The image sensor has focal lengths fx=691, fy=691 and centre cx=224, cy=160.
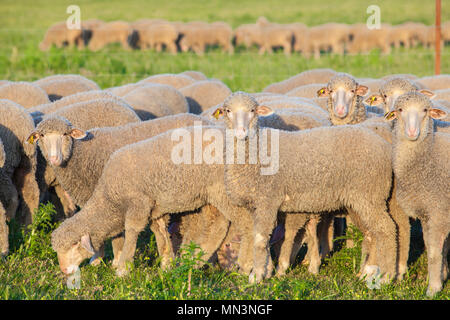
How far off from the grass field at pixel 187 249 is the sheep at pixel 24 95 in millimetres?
1600

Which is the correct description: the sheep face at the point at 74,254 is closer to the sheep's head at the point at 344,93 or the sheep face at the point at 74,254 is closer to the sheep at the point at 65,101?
the sheep at the point at 65,101

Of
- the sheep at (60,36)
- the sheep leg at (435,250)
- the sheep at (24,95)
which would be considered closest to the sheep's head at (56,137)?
the sheep at (24,95)

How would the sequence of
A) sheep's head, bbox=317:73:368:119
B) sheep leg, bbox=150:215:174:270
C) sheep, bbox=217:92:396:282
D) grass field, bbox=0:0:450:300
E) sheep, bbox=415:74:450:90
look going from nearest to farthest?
1. grass field, bbox=0:0:450:300
2. sheep, bbox=217:92:396:282
3. sheep leg, bbox=150:215:174:270
4. sheep's head, bbox=317:73:368:119
5. sheep, bbox=415:74:450:90

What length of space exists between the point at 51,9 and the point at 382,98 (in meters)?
35.4

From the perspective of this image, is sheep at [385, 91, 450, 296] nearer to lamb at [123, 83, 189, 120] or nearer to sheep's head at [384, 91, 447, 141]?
sheep's head at [384, 91, 447, 141]

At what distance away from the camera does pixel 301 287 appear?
14.9ft

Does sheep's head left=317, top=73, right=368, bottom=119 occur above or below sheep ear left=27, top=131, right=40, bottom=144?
above

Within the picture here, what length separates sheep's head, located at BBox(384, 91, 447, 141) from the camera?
4.95 meters

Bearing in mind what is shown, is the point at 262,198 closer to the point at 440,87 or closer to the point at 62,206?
the point at 62,206

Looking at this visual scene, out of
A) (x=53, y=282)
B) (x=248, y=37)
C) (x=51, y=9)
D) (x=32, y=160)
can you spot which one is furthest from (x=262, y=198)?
(x=51, y=9)

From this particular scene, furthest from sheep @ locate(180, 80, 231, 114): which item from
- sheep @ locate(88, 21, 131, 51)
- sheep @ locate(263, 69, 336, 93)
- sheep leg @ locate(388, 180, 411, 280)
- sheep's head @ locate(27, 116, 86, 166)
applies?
sheep @ locate(88, 21, 131, 51)

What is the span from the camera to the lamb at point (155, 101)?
7.92m

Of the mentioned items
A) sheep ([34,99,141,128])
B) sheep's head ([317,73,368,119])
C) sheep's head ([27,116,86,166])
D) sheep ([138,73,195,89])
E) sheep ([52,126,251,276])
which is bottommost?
sheep ([52,126,251,276])

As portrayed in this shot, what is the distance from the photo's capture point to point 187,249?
15.1 feet
